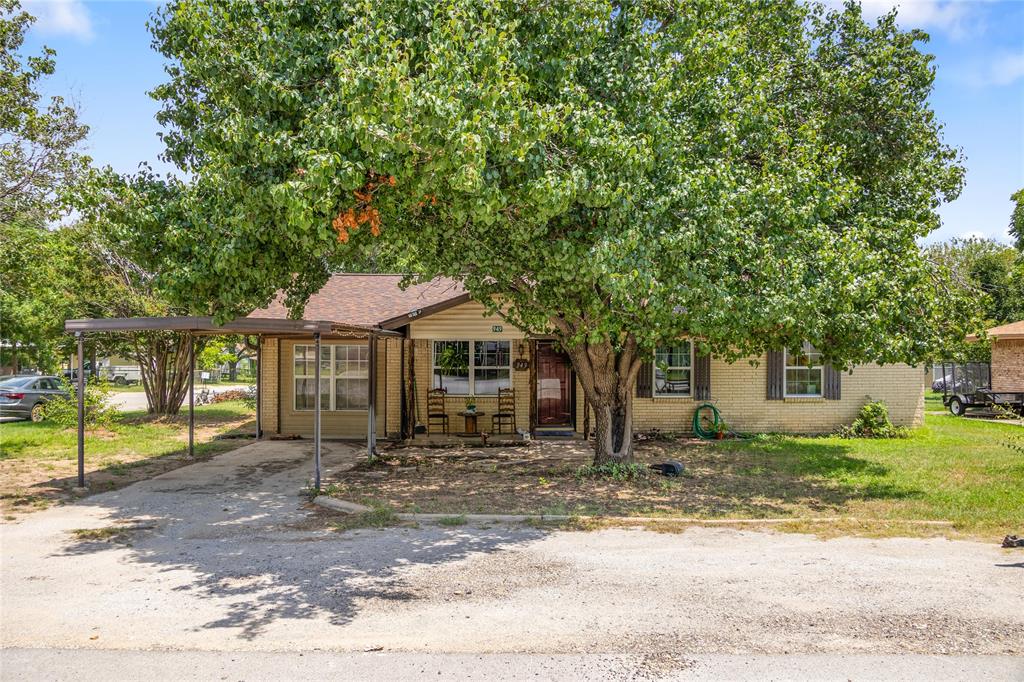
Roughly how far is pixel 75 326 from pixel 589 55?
8.08 m

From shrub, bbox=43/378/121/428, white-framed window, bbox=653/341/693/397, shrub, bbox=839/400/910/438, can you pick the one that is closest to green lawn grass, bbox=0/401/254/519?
shrub, bbox=43/378/121/428

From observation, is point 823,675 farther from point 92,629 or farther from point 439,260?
point 439,260

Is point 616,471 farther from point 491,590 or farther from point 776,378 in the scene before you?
point 776,378

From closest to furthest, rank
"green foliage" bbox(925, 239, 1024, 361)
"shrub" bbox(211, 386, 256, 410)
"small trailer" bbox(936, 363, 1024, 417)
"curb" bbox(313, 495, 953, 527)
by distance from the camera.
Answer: "curb" bbox(313, 495, 953, 527)
"green foliage" bbox(925, 239, 1024, 361)
"small trailer" bbox(936, 363, 1024, 417)
"shrub" bbox(211, 386, 256, 410)

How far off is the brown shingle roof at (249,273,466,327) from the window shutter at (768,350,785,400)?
25.1 feet

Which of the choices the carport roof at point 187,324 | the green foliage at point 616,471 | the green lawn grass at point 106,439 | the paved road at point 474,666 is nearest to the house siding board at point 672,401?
the green lawn grass at point 106,439

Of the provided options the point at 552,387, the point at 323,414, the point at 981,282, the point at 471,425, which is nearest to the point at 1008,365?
the point at 981,282

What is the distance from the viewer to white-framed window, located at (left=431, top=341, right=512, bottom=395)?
15992 mm

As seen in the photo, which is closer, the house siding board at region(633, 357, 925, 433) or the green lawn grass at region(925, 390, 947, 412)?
the house siding board at region(633, 357, 925, 433)

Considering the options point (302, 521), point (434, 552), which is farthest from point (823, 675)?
point (302, 521)

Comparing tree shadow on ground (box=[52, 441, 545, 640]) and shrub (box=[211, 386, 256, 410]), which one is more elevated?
shrub (box=[211, 386, 256, 410])

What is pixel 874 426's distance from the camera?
1579cm

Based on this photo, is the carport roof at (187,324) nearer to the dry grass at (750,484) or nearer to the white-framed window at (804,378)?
the dry grass at (750,484)

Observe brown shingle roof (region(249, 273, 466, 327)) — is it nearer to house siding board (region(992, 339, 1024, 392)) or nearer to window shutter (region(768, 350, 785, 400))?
window shutter (region(768, 350, 785, 400))
